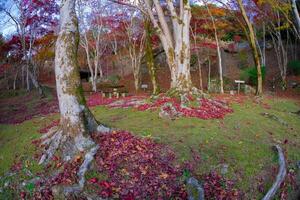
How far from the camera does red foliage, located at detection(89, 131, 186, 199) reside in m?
5.55

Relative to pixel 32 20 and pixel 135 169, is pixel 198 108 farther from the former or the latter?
pixel 32 20

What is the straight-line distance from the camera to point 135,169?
6.09 metres

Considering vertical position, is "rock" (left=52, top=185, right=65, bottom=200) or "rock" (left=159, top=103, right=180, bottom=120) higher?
"rock" (left=159, top=103, right=180, bottom=120)

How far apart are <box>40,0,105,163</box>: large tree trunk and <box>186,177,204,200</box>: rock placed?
239 cm

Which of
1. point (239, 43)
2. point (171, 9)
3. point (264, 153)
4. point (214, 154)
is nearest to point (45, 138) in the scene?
point (214, 154)

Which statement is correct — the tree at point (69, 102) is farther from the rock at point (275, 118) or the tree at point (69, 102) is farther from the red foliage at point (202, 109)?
the rock at point (275, 118)

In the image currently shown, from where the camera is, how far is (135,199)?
5.35 metres

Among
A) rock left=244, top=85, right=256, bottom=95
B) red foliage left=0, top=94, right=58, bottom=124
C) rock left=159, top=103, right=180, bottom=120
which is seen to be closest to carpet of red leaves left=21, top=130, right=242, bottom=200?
rock left=159, top=103, right=180, bottom=120

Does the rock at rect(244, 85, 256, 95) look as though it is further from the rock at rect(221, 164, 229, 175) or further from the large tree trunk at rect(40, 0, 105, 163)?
the large tree trunk at rect(40, 0, 105, 163)

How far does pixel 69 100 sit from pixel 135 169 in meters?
2.43

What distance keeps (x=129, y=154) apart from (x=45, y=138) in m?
2.70

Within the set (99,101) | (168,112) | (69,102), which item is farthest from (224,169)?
(99,101)

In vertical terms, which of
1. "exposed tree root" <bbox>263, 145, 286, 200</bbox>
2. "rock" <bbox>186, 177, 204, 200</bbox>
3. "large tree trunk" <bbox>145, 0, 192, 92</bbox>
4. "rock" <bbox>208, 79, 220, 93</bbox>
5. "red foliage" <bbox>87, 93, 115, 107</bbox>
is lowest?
"exposed tree root" <bbox>263, 145, 286, 200</bbox>

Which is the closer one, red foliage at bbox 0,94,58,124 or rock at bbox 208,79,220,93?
red foliage at bbox 0,94,58,124
